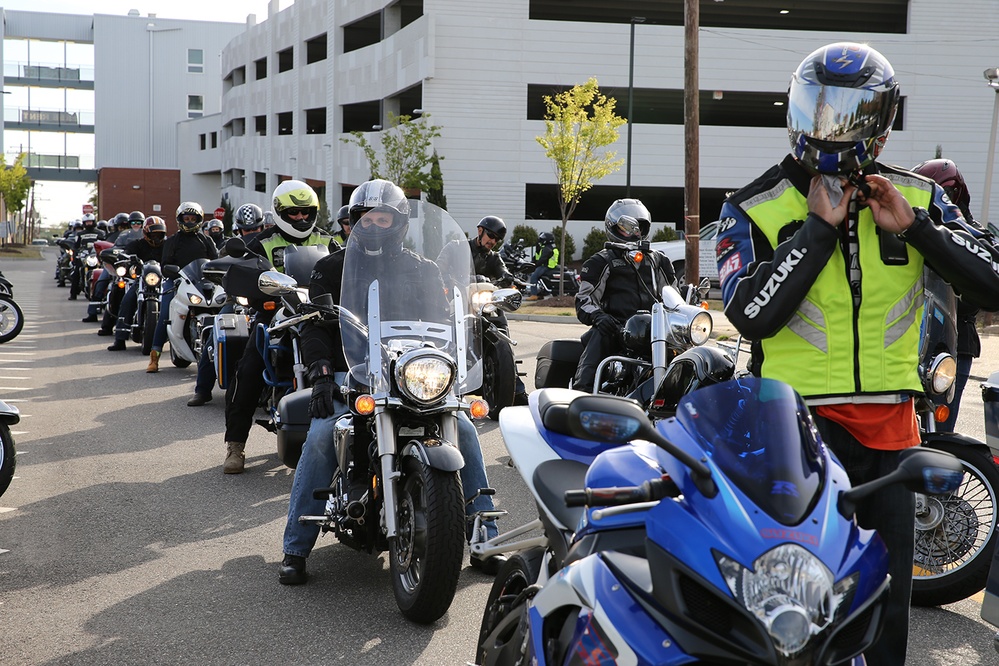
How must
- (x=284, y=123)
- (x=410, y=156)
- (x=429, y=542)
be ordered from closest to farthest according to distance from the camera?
(x=429, y=542)
(x=410, y=156)
(x=284, y=123)

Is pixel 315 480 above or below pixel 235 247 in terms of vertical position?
below

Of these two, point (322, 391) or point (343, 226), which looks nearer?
point (322, 391)

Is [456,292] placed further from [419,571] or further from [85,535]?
[85,535]

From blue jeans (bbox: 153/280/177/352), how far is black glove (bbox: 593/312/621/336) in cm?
707

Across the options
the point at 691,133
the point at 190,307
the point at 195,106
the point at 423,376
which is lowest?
the point at 190,307

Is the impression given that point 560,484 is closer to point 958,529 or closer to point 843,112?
point 843,112

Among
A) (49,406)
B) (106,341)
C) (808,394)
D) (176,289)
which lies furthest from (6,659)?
(106,341)

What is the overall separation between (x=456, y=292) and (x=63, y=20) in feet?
298

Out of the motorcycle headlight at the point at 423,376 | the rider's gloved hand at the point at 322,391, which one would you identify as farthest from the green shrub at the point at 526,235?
the motorcycle headlight at the point at 423,376

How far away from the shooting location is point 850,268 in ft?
9.82

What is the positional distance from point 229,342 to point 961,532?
6.51 metres

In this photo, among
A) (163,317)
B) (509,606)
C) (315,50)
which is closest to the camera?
(509,606)

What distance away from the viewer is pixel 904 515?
279cm

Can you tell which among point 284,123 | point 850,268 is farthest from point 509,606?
point 284,123
